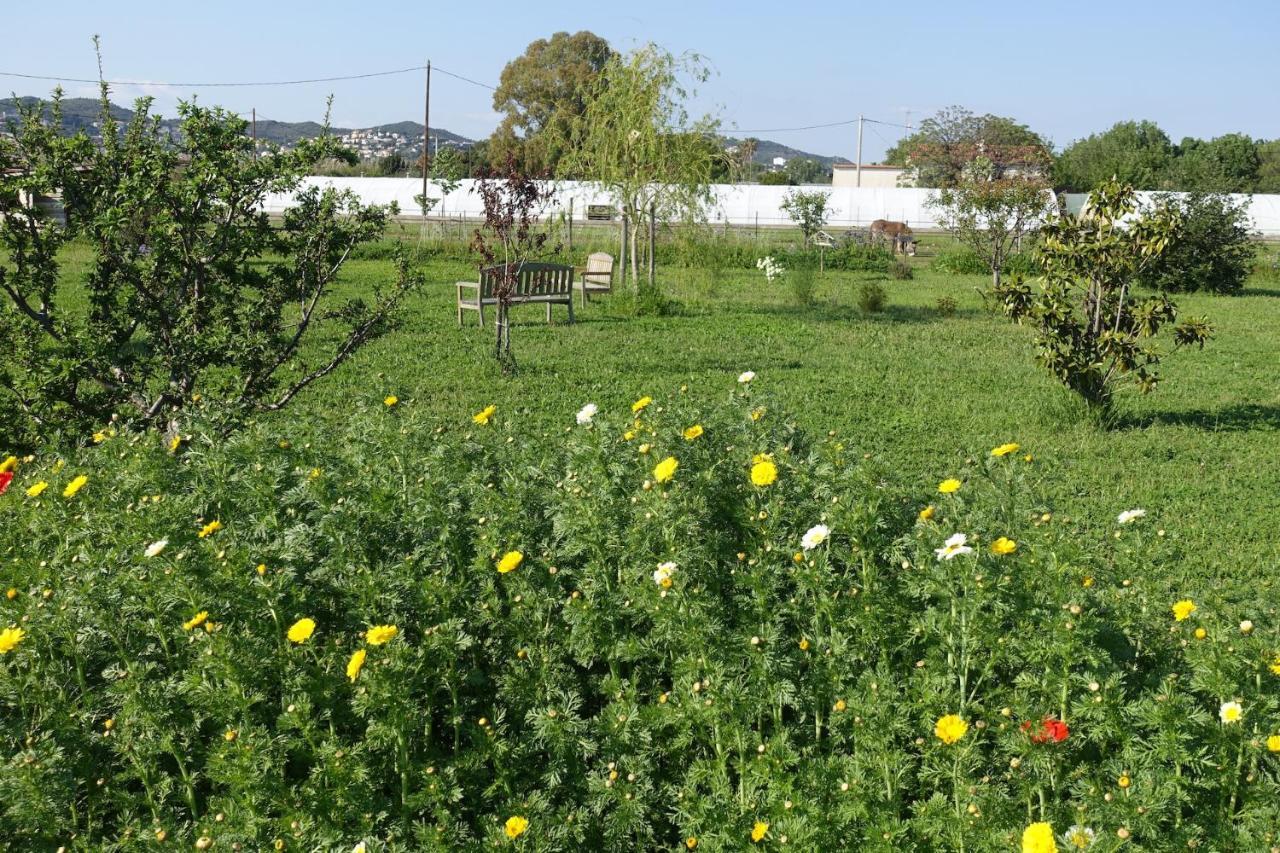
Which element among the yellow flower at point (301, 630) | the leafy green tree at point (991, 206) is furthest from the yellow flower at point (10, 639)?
the leafy green tree at point (991, 206)

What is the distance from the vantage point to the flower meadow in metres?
2.41

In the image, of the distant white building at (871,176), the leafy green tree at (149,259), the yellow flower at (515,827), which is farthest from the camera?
the distant white building at (871,176)

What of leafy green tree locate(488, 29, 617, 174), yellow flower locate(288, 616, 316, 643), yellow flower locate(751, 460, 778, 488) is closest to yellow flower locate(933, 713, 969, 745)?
yellow flower locate(751, 460, 778, 488)

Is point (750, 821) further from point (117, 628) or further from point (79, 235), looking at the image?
point (79, 235)

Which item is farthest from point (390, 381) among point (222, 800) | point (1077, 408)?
point (222, 800)

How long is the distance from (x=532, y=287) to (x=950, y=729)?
1020 cm

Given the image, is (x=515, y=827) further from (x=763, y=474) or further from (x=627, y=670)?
(x=763, y=474)

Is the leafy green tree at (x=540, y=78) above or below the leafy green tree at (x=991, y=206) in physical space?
above

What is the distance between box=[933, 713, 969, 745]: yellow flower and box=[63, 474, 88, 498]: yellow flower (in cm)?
294

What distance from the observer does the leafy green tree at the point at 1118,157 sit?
40531mm

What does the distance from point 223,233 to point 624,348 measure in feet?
18.2

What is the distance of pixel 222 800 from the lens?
2510 millimetres

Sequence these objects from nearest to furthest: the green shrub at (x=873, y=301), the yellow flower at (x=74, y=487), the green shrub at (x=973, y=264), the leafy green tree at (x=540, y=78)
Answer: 1. the yellow flower at (x=74, y=487)
2. the green shrub at (x=873, y=301)
3. the green shrub at (x=973, y=264)
4. the leafy green tree at (x=540, y=78)

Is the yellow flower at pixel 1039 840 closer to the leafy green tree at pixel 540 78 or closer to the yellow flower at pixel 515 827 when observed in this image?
the yellow flower at pixel 515 827
